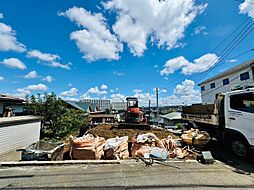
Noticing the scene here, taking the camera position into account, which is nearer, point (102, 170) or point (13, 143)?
point (102, 170)

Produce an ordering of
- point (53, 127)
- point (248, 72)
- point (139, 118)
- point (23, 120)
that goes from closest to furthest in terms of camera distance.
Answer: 1. point (23, 120)
2. point (53, 127)
3. point (139, 118)
4. point (248, 72)

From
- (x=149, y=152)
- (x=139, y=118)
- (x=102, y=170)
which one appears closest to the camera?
(x=102, y=170)

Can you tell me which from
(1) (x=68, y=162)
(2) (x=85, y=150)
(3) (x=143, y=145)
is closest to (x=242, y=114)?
(3) (x=143, y=145)

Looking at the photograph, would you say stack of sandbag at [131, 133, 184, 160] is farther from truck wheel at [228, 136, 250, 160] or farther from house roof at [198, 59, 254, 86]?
house roof at [198, 59, 254, 86]

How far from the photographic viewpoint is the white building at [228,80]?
2141cm

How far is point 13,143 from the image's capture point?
8.50 m

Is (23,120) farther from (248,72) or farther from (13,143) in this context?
(248,72)

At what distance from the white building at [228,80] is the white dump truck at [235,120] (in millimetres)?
12122

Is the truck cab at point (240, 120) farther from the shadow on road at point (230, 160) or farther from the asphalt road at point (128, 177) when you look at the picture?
the asphalt road at point (128, 177)

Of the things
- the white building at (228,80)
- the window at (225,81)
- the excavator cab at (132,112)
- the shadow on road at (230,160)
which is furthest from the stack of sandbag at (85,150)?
the window at (225,81)

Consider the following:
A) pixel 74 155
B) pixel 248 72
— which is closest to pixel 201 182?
pixel 74 155

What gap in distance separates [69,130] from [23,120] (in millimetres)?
4246

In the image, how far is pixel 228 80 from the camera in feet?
85.0

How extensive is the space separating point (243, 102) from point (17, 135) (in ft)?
35.4
